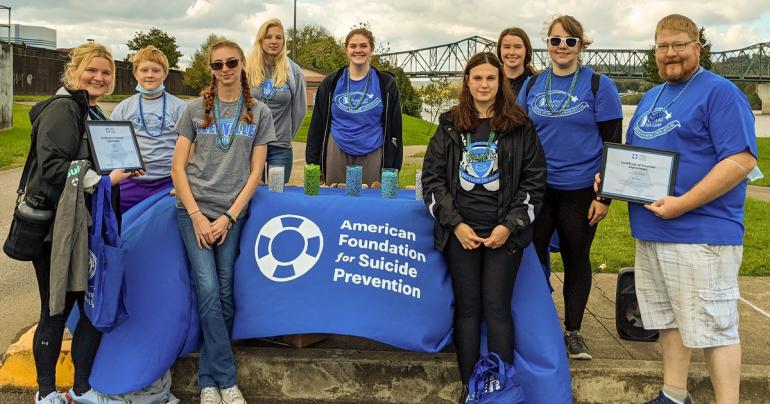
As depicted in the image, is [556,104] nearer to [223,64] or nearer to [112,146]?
[223,64]

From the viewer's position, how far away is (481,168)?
326cm

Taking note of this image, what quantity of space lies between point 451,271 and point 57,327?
202cm

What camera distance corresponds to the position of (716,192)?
2857 mm

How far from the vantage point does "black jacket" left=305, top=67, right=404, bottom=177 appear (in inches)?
187

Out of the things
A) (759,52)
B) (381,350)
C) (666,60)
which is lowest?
(381,350)

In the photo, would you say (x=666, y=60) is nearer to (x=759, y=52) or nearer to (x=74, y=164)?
(x=74, y=164)

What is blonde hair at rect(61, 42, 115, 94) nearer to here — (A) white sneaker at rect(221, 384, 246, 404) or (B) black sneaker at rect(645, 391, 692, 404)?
(A) white sneaker at rect(221, 384, 246, 404)

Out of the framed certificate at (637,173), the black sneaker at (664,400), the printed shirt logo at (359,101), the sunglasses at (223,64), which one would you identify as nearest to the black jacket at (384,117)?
the printed shirt logo at (359,101)

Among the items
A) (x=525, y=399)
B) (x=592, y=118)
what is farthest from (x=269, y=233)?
(x=592, y=118)

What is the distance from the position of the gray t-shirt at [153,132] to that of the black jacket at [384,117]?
1097 millimetres

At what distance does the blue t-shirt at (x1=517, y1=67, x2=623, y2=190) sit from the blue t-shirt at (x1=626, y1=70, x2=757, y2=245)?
1.56 ft

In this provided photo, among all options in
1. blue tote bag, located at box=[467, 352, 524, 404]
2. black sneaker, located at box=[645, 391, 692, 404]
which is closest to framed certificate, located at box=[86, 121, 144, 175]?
blue tote bag, located at box=[467, 352, 524, 404]

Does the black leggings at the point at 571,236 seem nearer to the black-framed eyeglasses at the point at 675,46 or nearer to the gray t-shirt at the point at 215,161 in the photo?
the black-framed eyeglasses at the point at 675,46

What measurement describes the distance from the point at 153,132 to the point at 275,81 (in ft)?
3.17
